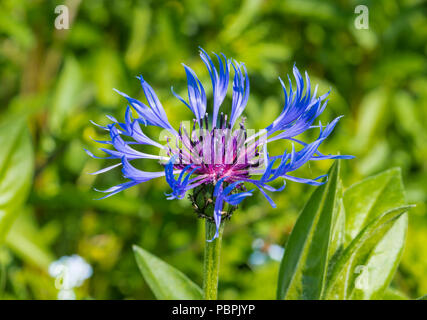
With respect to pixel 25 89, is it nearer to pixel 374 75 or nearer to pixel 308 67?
pixel 308 67

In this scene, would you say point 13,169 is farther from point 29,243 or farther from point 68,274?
point 29,243

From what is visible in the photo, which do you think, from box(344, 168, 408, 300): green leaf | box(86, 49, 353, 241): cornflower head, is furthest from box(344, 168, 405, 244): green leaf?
box(86, 49, 353, 241): cornflower head

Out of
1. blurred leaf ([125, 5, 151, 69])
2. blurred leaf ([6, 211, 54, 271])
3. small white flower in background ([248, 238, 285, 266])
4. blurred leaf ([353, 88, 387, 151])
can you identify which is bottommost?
small white flower in background ([248, 238, 285, 266])

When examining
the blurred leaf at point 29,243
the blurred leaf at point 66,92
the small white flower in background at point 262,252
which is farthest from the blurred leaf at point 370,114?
the blurred leaf at point 29,243

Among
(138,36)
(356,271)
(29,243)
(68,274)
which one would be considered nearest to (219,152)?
(356,271)

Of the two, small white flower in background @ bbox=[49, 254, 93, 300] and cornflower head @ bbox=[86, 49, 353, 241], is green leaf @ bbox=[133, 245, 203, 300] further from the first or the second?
small white flower in background @ bbox=[49, 254, 93, 300]

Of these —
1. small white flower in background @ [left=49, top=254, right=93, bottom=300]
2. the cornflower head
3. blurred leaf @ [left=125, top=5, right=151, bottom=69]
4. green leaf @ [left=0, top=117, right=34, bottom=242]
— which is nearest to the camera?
the cornflower head

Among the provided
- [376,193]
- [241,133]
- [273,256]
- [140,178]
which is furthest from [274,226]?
[140,178]
